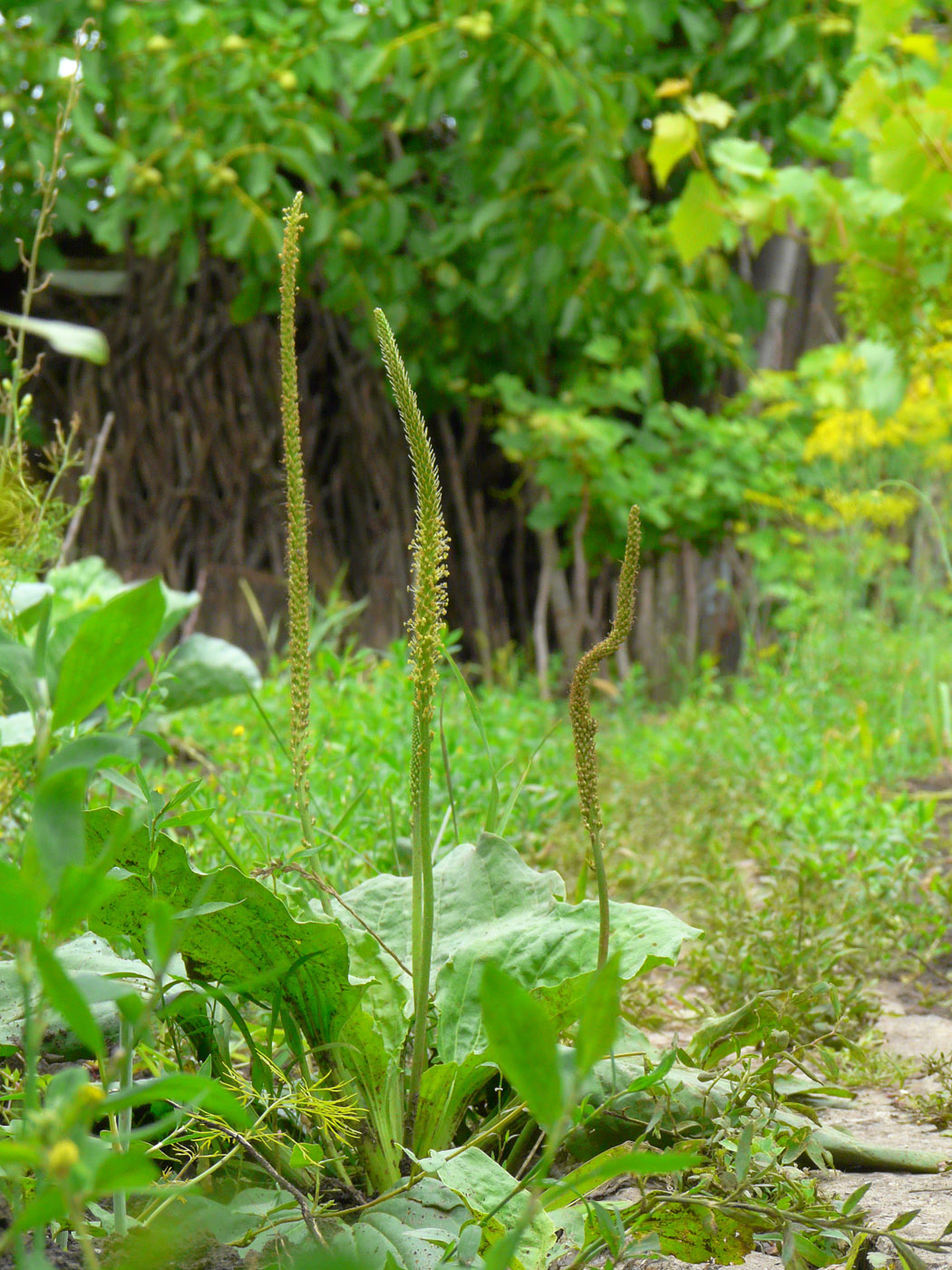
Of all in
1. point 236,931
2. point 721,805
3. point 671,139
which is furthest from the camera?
point 671,139

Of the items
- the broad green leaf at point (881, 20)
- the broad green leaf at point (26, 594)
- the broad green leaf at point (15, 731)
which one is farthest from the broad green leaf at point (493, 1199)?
the broad green leaf at point (881, 20)

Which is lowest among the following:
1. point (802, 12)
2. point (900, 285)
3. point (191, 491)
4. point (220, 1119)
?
point (220, 1119)

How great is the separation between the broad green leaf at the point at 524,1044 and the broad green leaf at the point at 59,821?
0.17 m

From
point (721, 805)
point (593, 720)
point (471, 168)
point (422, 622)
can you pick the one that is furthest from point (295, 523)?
point (471, 168)

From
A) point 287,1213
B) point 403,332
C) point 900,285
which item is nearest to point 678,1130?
point 287,1213

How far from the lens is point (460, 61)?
387 cm

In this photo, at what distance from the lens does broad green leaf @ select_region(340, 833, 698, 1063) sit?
92 centimetres

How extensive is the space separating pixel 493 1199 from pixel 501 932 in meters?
0.28

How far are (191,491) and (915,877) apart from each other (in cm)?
390

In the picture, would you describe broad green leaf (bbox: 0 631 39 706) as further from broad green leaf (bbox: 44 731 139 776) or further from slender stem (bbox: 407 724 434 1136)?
slender stem (bbox: 407 724 434 1136)

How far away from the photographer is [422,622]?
748 millimetres

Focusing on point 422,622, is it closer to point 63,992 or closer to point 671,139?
point 63,992

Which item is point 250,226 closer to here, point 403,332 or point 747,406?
point 403,332

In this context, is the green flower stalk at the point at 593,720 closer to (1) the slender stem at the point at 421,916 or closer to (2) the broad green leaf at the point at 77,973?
(1) the slender stem at the point at 421,916
